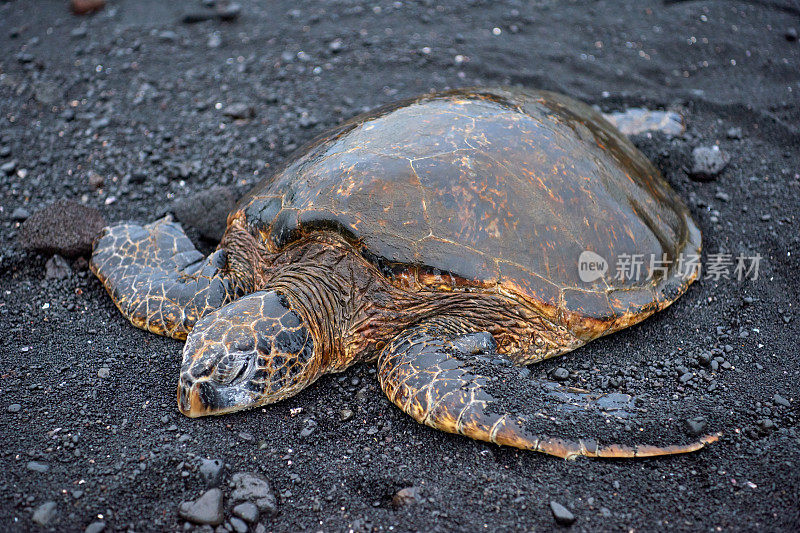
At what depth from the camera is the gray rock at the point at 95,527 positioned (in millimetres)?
2791

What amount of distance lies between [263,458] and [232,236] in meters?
1.70

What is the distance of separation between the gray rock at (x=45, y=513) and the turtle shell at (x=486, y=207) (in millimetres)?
1903

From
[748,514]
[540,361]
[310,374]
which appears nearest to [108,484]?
[310,374]

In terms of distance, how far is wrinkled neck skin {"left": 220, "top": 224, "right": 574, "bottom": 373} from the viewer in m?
3.76

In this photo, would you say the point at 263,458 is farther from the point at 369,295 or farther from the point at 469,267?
the point at 469,267

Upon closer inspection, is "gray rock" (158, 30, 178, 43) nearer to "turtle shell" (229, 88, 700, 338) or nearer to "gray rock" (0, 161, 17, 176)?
"gray rock" (0, 161, 17, 176)

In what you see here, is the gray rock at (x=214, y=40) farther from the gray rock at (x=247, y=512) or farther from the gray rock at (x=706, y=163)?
the gray rock at (x=247, y=512)

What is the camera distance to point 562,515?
291 cm

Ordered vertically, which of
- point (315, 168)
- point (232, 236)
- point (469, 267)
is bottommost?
point (232, 236)

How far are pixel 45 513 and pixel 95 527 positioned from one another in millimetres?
255

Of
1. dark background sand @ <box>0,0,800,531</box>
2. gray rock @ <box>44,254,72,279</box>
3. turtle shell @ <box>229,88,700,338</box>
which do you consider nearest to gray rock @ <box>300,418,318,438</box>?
dark background sand @ <box>0,0,800,531</box>

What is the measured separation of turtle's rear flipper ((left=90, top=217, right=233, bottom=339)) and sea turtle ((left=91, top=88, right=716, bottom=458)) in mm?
14

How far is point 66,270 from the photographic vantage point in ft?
14.9

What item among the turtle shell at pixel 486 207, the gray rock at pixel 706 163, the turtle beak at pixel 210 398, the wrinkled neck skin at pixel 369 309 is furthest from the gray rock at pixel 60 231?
the gray rock at pixel 706 163
